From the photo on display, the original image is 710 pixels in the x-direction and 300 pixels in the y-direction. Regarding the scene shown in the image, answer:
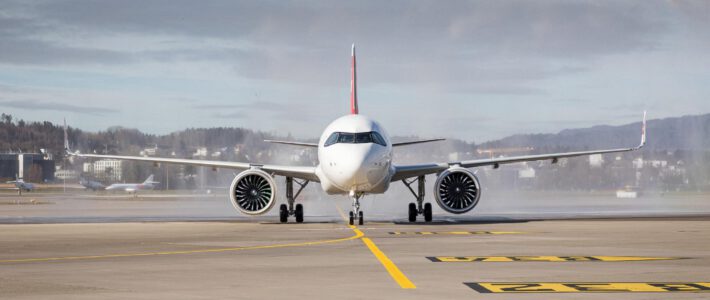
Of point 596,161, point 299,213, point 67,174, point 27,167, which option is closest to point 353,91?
point 299,213

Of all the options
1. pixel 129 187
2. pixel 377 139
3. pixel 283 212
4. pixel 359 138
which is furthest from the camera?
pixel 129 187

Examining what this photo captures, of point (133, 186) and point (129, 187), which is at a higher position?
point (133, 186)

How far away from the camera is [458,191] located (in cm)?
4231

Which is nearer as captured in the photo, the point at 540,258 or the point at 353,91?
the point at 540,258

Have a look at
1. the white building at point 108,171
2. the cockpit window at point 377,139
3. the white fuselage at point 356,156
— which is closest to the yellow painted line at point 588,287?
the white fuselage at point 356,156

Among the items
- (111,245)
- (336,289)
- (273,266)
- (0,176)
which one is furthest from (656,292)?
(0,176)

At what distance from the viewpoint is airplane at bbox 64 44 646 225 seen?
125 ft

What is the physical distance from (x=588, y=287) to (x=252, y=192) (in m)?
28.3

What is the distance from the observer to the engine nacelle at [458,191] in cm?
4212

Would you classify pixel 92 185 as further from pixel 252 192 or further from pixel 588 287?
pixel 588 287

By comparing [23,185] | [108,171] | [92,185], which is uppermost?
[108,171]

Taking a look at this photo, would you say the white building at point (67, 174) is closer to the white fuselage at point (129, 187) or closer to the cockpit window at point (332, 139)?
the white fuselage at point (129, 187)

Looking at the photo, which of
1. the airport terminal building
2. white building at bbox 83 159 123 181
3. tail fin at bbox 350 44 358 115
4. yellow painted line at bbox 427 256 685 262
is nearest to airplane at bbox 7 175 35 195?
the airport terminal building

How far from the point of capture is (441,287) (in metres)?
14.7
